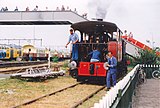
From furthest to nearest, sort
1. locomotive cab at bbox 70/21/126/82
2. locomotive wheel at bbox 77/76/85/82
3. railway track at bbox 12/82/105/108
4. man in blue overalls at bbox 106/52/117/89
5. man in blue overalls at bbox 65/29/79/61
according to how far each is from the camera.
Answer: man in blue overalls at bbox 65/29/79/61
locomotive wheel at bbox 77/76/85/82
locomotive cab at bbox 70/21/126/82
man in blue overalls at bbox 106/52/117/89
railway track at bbox 12/82/105/108

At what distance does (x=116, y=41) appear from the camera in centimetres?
1516

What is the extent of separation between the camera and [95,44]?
16.1 m

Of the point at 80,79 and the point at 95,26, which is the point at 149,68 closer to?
the point at 80,79

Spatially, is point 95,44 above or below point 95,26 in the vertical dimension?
below

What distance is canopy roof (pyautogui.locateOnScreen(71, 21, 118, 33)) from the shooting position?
15873 millimetres

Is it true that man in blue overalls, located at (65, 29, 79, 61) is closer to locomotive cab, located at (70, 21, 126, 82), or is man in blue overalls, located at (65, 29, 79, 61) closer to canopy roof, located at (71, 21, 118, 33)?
locomotive cab, located at (70, 21, 126, 82)

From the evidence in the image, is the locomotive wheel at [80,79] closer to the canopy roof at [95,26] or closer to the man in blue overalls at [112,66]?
the canopy roof at [95,26]

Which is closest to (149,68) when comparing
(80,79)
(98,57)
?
(80,79)

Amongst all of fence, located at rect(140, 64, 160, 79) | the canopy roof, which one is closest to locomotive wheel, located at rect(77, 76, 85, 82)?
the canopy roof

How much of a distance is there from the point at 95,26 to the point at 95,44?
2.90ft

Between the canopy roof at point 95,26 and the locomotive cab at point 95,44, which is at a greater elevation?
the canopy roof at point 95,26

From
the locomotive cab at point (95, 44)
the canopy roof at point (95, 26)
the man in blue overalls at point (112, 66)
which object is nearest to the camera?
the man in blue overalls at point (112, 66)

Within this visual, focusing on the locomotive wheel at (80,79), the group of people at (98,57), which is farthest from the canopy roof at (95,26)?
the locomotive wheel at (80,79)

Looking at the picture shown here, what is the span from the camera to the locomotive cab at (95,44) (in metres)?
15.3
